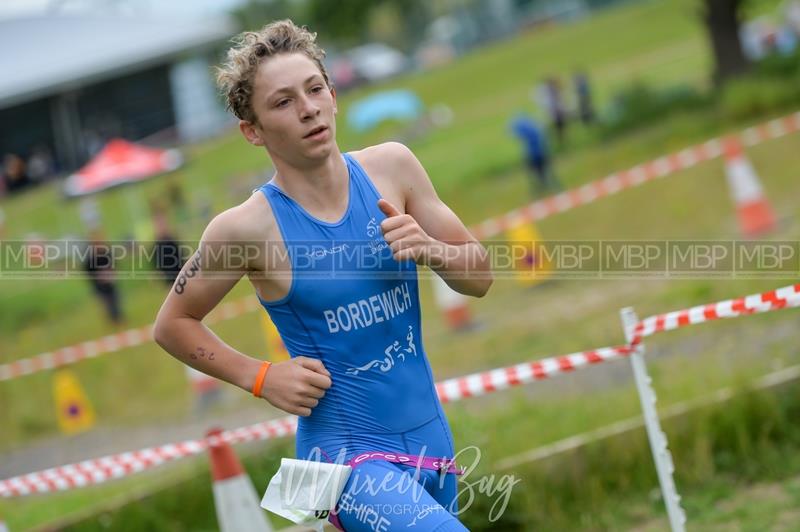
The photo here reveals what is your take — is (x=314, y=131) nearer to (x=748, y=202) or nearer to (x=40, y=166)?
(x=748, y=202)

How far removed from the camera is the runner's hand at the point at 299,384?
3.35 metres

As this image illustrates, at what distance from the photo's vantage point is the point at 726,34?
22875mm

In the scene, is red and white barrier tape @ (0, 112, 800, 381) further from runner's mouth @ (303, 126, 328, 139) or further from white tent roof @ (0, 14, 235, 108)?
white tent roof @ (0, 14, 235, 108)

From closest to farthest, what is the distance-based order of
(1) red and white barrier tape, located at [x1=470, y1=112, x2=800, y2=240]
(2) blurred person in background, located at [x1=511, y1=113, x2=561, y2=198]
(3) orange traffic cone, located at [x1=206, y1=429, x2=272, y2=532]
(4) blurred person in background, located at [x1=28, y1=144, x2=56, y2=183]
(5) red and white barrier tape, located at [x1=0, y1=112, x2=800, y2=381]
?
1. (3) orange traffic cone, located at [x1=206, y1=429, x2=272, y2=532]
2. (5) red and white barrier tape, located at [x1=0, y1=112, x2=800, y2=381]
3. (1) red and white barrier tape, located at [x1=470, y1=112, x2=800, y2=240]
4. (2) blurred person in background, located at [x1=511, y1=113, x2=561, y2=198]
5. (4) blurred person in background, located at [x1=28, y1=144, x2=56, y2=183]

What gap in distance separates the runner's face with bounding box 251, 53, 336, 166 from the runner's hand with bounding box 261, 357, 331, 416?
0.64 metres

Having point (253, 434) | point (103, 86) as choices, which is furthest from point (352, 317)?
point (103, 86)

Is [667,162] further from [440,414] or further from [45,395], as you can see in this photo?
[440,414]

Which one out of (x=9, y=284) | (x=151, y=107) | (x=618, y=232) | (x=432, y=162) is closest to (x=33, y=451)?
(x=618, y=232)

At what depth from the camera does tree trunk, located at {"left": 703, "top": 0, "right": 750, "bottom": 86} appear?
22797 millimetres

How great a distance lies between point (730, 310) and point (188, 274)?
8.62ft

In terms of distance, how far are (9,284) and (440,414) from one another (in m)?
23.8

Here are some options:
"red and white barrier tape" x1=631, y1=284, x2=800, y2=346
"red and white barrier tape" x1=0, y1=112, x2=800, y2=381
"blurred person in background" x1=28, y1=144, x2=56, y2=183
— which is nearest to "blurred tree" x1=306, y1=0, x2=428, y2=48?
→ "blurred person in background" x1=28, y1=144, x2=56, y2=183

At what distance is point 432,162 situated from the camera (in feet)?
97.7

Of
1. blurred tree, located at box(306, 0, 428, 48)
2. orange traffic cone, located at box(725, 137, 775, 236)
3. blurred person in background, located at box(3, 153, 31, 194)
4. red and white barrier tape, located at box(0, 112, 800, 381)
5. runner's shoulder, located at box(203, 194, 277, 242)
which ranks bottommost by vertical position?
runner's shoulder, located at box(203, 194, 277, 242)
